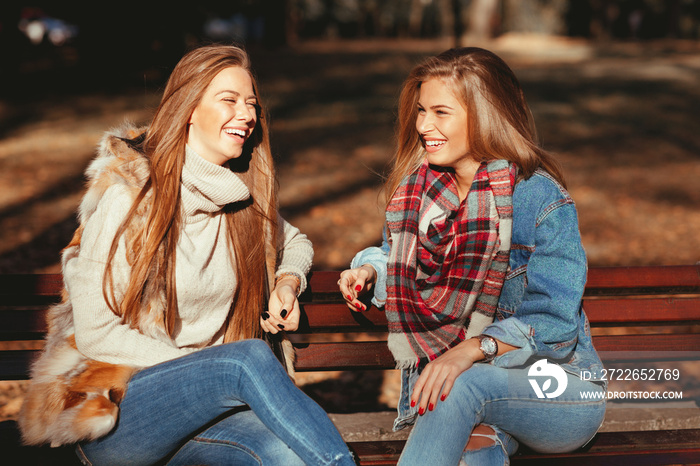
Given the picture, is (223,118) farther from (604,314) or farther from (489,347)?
(604,314)

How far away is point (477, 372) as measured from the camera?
249 cm

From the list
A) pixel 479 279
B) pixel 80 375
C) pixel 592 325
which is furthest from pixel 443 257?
pixel 80 375

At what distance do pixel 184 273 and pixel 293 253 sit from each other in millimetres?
585

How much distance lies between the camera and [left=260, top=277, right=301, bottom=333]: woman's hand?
2.79 m

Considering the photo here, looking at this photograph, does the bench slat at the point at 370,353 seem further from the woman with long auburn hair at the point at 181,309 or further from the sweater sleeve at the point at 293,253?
the sweater sleeve at the point at 293,253

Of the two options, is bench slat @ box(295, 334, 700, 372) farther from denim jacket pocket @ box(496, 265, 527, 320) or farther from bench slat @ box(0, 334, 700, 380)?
denim jacket pocket @ box(496, 265, 527, 320)

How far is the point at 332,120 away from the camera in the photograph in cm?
1257

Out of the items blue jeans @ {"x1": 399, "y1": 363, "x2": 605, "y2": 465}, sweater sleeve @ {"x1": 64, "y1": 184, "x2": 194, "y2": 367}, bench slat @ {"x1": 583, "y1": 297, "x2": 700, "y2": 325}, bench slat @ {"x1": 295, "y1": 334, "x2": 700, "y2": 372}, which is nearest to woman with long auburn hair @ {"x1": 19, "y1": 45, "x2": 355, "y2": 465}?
sweater sleeve @ {"x1": 64, "y1": 184, "x2": 194, "y2": 367}

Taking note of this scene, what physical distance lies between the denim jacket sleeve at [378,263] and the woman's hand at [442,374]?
0.50m

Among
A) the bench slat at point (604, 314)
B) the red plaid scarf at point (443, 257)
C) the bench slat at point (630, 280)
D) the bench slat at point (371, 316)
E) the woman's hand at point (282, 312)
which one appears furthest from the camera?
the bench slat at point (630, 280)

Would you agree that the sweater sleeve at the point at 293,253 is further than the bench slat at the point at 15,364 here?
Yes

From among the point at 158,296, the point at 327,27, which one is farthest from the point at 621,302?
the point at 327,27

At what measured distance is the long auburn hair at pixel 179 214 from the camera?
2512 millimetres

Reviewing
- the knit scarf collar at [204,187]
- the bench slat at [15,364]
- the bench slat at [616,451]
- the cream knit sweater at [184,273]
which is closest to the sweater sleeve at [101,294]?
the cream knit sweater at [184,273]
